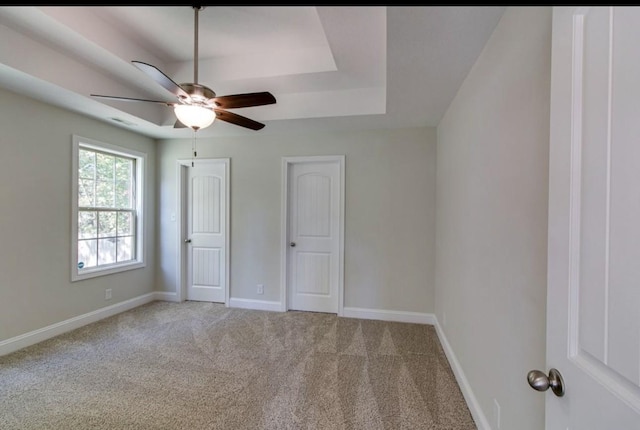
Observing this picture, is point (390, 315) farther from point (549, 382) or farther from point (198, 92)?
point (198, 92)

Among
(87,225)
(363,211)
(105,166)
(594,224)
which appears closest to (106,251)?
(87,225)

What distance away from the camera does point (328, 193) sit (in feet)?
12.5

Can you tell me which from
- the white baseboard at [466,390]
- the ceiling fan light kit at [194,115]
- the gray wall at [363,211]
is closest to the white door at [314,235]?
the gray wall at [363,211]

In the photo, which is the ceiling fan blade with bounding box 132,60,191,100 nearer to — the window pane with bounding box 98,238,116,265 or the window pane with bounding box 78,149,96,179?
the window pane with bounding box 78,149,96,179

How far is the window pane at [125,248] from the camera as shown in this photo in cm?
389

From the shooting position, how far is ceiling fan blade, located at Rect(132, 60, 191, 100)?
1.68m

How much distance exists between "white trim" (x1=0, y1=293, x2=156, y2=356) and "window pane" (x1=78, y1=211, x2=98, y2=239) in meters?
0.91

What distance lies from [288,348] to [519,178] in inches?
95.2

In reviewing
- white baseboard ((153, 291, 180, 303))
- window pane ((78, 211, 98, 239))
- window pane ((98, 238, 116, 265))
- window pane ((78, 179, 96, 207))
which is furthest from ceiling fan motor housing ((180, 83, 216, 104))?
white baseboard ((153, 291, 180, 303))

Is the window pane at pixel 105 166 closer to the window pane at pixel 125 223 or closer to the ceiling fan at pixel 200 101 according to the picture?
the window pane at pixel 125 223

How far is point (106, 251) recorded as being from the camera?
369 cm

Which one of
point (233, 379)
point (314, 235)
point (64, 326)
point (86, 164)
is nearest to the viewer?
point (233, 379)

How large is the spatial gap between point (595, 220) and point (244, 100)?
197cm

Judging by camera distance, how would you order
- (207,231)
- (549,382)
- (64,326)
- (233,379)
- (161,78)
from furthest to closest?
1. (207,231)
2. (64,326)
3. (233,379)
4. (161,78)
5. (549,382)
